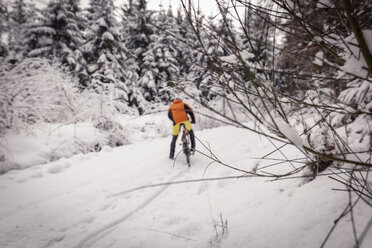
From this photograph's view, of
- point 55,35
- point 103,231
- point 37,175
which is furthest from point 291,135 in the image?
point 55,35

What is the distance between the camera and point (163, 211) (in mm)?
2928

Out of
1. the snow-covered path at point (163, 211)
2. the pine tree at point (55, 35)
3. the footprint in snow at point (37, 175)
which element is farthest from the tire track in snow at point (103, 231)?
the pine tree at point (55, 35)

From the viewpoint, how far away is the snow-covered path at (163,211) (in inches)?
→ 73.8

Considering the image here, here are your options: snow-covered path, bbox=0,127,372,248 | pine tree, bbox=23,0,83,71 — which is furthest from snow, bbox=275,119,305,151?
pine tree, bbox=23,0,83,71

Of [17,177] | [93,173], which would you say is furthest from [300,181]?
[17,177]

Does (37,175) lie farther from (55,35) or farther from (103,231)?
(55,35)

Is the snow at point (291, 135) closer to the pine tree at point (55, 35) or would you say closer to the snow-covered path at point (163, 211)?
the snow-covered path at point (163, 211)

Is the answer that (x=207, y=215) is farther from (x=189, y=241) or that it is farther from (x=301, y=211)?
(x=301, y=211)

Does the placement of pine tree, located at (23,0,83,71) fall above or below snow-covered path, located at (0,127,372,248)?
above

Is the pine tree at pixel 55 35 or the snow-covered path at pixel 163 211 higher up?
the pine tree at pixel 55 35

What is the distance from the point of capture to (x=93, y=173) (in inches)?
176

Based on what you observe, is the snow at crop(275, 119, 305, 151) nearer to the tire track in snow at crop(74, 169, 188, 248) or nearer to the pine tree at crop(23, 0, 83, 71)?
the tire track in snow at crop(74, 169, 188, 248)

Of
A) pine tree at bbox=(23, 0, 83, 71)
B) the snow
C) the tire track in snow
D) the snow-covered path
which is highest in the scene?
pine tree at bbox=(23, 0, 83, 71)

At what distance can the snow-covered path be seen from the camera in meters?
1.88
